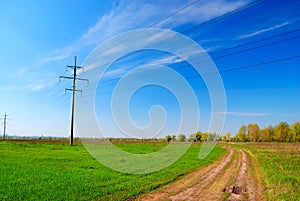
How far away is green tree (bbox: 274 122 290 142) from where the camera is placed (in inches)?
5915

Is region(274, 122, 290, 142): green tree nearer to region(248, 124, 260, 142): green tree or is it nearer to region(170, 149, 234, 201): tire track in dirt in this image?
region(248, 124, 260, 142): green tree

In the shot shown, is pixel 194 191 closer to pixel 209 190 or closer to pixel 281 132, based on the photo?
pixel 209 190

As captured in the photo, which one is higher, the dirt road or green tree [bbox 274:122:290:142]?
green tree [bbox 274:122:290:142]

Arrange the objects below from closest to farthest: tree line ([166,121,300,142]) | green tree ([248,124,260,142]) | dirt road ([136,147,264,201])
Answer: dirt road ([136,147,264,201])
tree line ([166,121,300,142])
green tree ([248,124,260,142])

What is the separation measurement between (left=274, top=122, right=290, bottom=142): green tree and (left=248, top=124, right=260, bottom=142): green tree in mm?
24411

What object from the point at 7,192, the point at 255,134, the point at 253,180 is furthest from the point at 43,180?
the point at 255,134

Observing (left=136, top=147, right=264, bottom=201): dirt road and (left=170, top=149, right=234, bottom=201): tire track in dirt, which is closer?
(left=170, top=149, right=234, bottom=201): tire track in dirt

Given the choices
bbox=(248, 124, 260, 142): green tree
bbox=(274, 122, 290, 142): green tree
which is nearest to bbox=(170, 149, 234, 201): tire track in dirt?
bbox=(274, 122, 290, 142): green tree

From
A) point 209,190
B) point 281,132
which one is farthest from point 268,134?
point 209,190

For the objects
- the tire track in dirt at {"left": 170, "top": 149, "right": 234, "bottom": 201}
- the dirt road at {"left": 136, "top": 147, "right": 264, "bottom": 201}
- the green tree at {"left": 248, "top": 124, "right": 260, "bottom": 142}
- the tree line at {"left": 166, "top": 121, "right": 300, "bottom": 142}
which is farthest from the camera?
the green tree at {"left": 248, "top": 124, "right": 260, "bottom": 142}

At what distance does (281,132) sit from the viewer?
152 meters

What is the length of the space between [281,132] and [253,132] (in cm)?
3374

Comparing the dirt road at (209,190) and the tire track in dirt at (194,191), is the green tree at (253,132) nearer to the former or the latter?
the dirt road at (209,190)

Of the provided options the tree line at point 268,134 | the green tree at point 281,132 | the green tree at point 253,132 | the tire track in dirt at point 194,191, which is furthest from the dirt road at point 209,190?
the green tree at point 253,132
